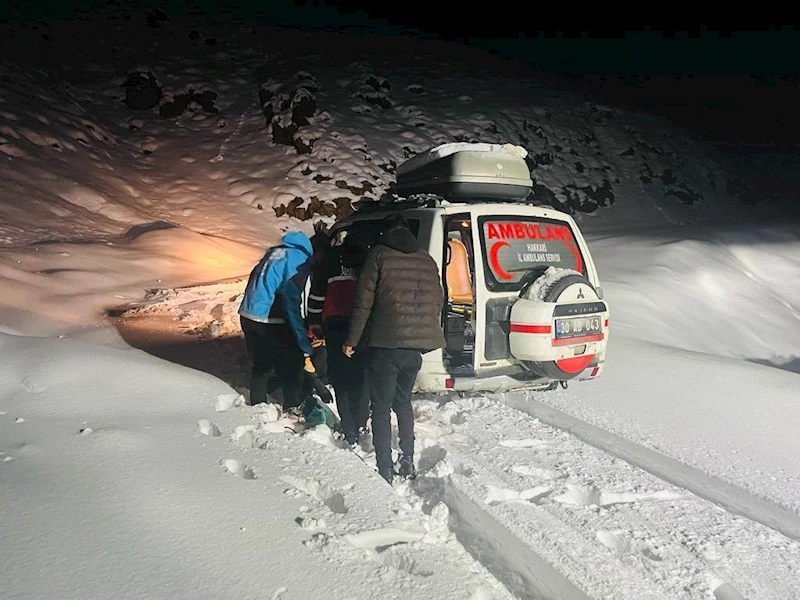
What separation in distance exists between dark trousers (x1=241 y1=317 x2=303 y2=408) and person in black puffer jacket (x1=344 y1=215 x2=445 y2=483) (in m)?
0.84

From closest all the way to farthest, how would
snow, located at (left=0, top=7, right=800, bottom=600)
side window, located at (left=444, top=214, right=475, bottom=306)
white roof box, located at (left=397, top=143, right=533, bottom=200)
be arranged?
snow, located at (left=0, top=7, right=800, bottom=600) → side window, located at (left=444, top=214, right=475, bottom=306) → white roof box, located at (left=397, top=143, right=533, bottom=200)

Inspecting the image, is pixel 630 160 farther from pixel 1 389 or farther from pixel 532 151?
pixel 1 389

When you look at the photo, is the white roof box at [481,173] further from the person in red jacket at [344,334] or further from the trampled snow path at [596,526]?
the trampled snow path at [596,526]

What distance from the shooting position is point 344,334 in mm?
4328

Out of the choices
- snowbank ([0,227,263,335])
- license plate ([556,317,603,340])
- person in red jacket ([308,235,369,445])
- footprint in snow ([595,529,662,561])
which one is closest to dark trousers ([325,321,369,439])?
person in red jacket ([308,235,369,445])

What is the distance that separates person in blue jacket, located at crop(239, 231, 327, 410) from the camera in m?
4.36

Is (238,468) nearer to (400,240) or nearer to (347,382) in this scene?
(347,382)

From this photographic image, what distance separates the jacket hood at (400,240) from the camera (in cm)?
377

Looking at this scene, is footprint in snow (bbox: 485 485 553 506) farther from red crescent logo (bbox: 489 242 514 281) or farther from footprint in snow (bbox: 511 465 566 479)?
red crescent logo (bbox: 489 242 514 281)

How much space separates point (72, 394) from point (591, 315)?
3.69m

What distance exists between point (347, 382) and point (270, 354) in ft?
2.13

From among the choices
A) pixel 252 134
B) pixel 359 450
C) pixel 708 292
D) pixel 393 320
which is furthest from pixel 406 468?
pixel 252 134

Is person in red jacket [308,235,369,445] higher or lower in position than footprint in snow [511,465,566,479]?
higher

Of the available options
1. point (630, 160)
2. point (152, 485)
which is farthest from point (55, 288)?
point (630, 160)
